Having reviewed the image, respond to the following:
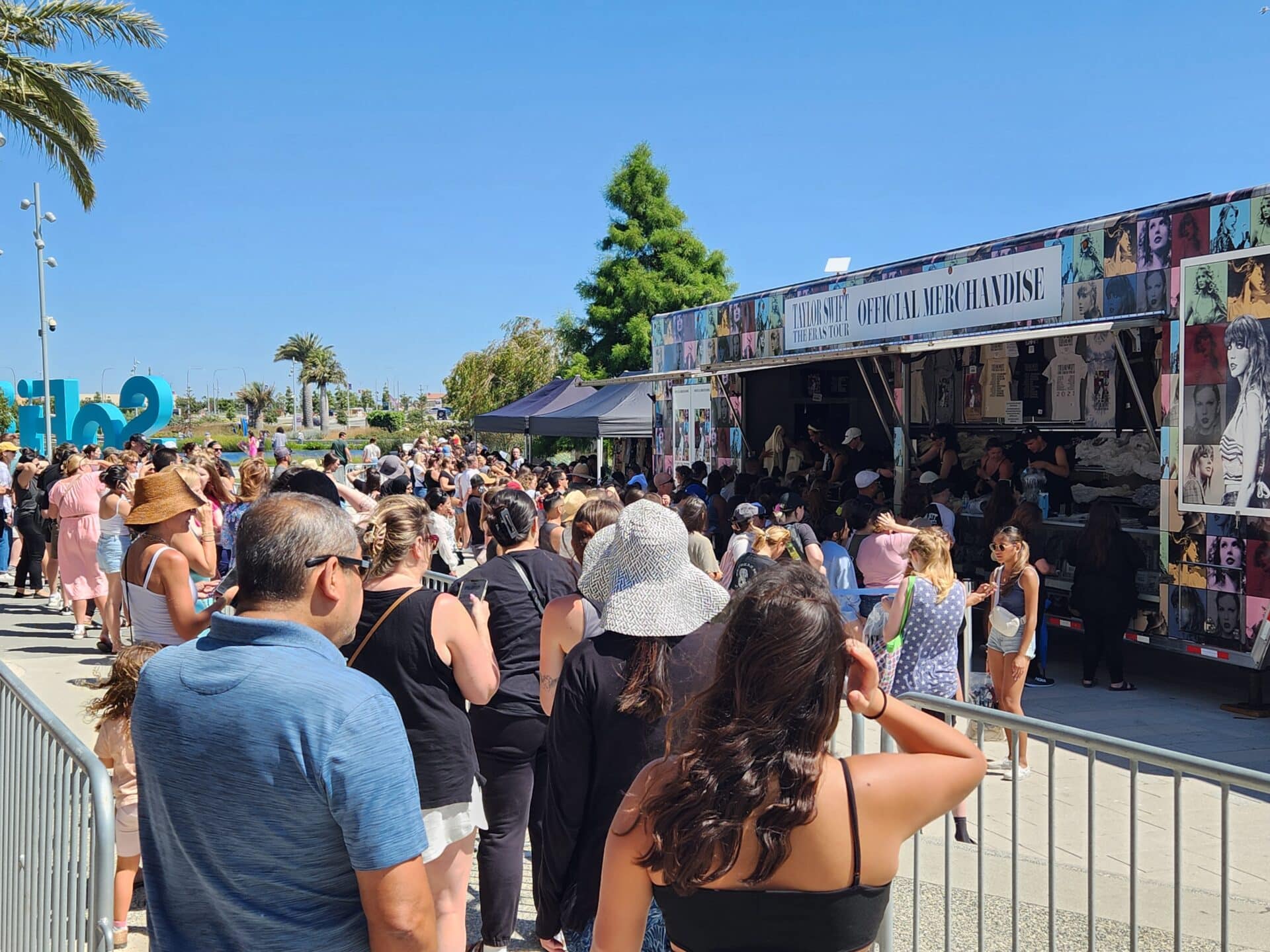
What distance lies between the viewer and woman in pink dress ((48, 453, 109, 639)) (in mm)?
11398

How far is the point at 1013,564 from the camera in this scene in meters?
7.32

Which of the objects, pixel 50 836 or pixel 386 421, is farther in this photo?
pixel 386 421

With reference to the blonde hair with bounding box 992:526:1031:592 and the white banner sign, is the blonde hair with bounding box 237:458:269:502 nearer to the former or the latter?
the blonde hair with bounding box 992:526:1031:592

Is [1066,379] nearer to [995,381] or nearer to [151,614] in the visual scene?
[995,381]

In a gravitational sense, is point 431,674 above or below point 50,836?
above

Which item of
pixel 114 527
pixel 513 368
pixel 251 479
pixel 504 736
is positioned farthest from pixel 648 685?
pixel 513 368

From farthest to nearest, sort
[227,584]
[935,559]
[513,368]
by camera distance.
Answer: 1. [513,368]
2. [935,559]
3. [227,584]

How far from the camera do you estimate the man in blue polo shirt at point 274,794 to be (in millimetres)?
2039

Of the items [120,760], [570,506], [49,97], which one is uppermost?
[49,97]

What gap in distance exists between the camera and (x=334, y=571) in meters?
2.35

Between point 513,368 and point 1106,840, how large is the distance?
40097 mm

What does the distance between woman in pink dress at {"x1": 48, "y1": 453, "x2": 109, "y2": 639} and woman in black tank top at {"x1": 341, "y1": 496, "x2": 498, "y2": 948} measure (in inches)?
346

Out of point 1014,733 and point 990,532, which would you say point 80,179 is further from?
point 1014,733

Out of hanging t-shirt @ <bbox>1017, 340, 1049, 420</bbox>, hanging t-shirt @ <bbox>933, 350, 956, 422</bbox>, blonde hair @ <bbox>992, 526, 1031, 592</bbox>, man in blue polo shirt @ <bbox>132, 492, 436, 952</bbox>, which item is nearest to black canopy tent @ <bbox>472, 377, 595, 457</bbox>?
hanging t-shirt @ <bbox>933, 350, 956, 422</bbox>
